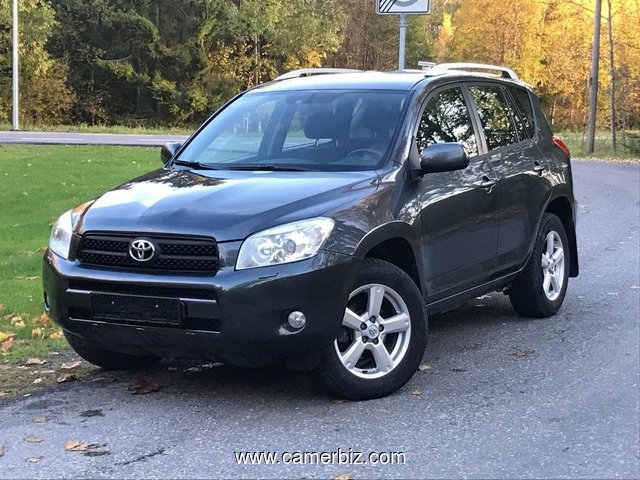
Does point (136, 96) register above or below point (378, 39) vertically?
below

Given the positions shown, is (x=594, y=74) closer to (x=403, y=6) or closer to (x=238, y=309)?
(x=403, y=6)

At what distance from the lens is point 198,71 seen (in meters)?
48.0

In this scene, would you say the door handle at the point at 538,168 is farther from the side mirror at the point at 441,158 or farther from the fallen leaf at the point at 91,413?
the fallen leaf at the point at 91,413

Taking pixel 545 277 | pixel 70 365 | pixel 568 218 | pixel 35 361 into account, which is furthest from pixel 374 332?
pixel 568 218

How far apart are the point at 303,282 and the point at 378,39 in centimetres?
5613

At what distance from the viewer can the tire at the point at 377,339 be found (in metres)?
4.73

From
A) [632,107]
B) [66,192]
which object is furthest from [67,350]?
[632,107]

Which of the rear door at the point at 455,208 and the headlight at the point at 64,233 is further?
the rear door at the point at 455,208

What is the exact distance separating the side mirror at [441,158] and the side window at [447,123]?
257 millimetres

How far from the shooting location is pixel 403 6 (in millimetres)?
10836

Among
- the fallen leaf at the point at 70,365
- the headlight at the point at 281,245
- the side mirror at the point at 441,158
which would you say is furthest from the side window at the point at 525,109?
the fallen leaf at the point at 70,365

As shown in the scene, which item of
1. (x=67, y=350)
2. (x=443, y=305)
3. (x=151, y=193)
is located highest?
(x=151, y=193)

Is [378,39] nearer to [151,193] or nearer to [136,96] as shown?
[136,96]

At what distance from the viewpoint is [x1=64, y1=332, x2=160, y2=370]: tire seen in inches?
209
